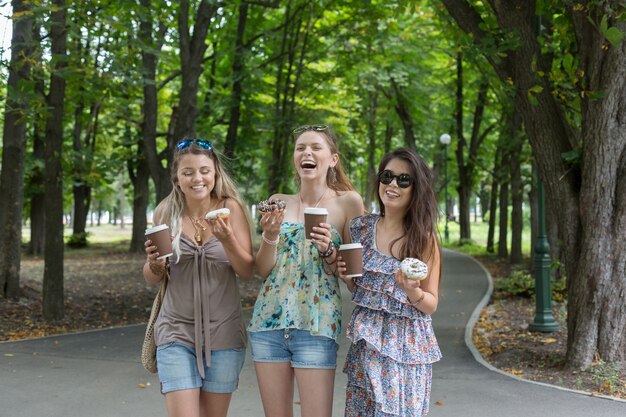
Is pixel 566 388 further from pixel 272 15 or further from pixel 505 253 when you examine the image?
pixel 505 253

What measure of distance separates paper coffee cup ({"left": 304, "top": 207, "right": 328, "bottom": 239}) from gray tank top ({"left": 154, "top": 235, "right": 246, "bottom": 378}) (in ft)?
1.77

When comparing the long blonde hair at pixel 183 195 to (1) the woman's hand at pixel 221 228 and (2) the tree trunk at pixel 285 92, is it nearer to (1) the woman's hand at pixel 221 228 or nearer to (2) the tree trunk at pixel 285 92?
(1) the woman's hand at pixel 221 228

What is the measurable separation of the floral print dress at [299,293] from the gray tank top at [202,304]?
144 millimetres

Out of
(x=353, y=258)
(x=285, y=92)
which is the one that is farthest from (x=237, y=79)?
(x=353, y=258)

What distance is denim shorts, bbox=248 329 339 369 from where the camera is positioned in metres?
3.46

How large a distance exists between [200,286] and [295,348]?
0.59 meters

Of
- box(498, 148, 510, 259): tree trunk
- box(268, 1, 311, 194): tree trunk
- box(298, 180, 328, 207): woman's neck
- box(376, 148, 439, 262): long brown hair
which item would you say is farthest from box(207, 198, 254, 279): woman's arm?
box(498, 148, 510, 259): tree trunk

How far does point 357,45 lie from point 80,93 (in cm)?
929

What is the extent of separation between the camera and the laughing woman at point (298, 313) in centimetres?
345

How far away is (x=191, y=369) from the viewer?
11.4 ft

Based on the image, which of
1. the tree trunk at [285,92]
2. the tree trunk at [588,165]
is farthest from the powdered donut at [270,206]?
the tree trunk at [285,92]

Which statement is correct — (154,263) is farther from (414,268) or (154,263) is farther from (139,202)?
(139,202)

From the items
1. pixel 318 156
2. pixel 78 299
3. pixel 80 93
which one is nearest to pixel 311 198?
pixel 318 156

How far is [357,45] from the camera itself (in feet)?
60.0
